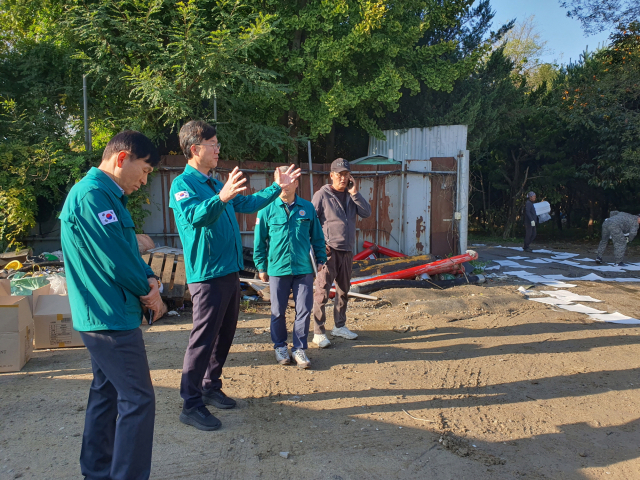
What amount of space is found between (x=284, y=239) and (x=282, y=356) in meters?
1.15

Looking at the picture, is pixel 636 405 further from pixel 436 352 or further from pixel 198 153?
pixel 198 153

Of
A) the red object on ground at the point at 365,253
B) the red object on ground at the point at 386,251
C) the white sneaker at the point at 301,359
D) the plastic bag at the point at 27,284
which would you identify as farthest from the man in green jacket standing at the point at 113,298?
the red object on ground at the point at 386,251

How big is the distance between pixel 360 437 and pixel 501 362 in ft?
7.07

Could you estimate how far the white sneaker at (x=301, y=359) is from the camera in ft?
14.6

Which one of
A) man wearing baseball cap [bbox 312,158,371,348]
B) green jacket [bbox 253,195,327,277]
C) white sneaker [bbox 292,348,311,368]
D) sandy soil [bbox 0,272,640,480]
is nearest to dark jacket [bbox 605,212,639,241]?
sandy soil [bbox 0,272,640,480]

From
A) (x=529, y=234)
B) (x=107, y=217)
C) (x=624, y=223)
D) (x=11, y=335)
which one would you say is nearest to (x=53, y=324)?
(x=11, y=335)

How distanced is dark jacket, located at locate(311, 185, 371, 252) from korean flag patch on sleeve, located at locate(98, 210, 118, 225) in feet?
10.9

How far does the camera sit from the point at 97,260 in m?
2.17

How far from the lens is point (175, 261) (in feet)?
22.7

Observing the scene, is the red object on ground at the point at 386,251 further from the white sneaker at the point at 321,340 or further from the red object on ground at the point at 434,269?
the white sneaker at the point at 321,340

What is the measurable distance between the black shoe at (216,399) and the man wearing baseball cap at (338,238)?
66.6 inches

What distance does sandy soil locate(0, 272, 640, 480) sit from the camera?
287 centimetres

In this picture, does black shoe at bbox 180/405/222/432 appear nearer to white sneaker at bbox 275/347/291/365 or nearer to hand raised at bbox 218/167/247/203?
white sneaker at bbox 275/347/291/365

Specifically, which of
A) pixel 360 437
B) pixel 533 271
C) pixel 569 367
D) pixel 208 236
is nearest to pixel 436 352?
pixel 569 367
